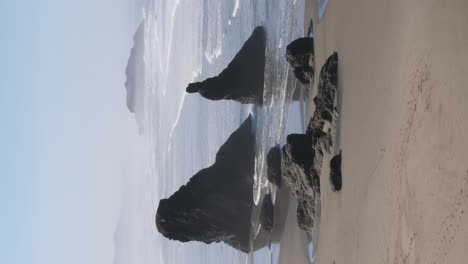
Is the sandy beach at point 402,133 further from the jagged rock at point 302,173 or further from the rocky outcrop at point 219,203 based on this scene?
the rocky outcrop at point 219,203

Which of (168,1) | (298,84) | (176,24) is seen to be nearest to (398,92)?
(298,84)

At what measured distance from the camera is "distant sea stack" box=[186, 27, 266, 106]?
6238 millimetres

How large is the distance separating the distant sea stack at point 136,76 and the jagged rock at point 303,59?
15018mm

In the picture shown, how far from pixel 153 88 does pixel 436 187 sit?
51.3ft

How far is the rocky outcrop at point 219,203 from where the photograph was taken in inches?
227

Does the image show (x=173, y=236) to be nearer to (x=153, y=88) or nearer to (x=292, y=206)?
(x=292, y=206)

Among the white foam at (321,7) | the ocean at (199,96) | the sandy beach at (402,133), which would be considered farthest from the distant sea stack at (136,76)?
the sandy beach at (402,133)

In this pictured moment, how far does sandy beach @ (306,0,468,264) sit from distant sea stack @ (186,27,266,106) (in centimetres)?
267

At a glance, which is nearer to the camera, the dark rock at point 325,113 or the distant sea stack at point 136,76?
the dark rock at point 325,113

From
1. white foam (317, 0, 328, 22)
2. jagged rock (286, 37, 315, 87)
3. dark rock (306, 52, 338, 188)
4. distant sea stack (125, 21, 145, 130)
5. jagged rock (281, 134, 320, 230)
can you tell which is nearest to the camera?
dark rock (306, 52, 338, 188)

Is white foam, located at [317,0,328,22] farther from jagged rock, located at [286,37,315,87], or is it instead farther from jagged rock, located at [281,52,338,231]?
jagged rock, located at [281,52,338,231]

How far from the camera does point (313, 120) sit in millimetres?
4074

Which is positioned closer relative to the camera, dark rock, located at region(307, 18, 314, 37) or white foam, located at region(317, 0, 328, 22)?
white foam, located at region(317, 0, 328, 22)

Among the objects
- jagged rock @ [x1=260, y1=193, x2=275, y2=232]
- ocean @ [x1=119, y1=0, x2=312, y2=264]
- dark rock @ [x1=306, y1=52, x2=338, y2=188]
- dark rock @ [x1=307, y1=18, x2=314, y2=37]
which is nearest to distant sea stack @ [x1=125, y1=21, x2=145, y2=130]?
ocean @ [x1=119, y1=0, x2=312, y2=264]
